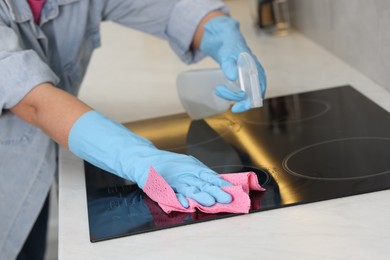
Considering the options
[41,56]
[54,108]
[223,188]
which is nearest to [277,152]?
[223,188]

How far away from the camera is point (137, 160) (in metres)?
1.17

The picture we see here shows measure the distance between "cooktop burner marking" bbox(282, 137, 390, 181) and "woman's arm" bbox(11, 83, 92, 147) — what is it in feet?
1.24

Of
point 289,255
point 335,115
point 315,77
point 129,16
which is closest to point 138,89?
point 129,16

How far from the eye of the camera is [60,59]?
1.53 metres

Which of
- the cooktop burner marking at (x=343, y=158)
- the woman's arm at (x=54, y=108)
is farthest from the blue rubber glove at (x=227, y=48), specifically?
the woman's arm at (x=54, y=108)

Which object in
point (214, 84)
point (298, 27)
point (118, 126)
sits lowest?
point (298, 27)

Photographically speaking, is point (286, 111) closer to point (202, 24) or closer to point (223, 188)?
point (202, 24)

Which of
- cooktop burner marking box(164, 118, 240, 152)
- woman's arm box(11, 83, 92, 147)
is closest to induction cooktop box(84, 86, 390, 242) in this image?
cooktop burner marking box(164, 118, 240, 152)

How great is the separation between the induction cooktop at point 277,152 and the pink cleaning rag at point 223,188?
0.4 inches

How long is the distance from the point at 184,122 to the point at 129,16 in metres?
0.29

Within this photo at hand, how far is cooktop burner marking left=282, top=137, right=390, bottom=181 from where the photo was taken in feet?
3.78

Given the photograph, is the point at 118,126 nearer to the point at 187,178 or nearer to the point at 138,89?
the point at 187,178

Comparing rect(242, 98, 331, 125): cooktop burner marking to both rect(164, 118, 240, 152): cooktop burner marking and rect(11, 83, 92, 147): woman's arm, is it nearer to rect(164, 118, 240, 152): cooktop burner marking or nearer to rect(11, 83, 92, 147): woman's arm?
rect(164, 118, 240, 152): cooktop burner marking

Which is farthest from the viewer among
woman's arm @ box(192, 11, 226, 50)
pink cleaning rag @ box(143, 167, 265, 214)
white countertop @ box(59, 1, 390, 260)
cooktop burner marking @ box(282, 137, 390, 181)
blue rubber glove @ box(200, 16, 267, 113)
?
woman's arm @ box(192, 11, 226, 50)
